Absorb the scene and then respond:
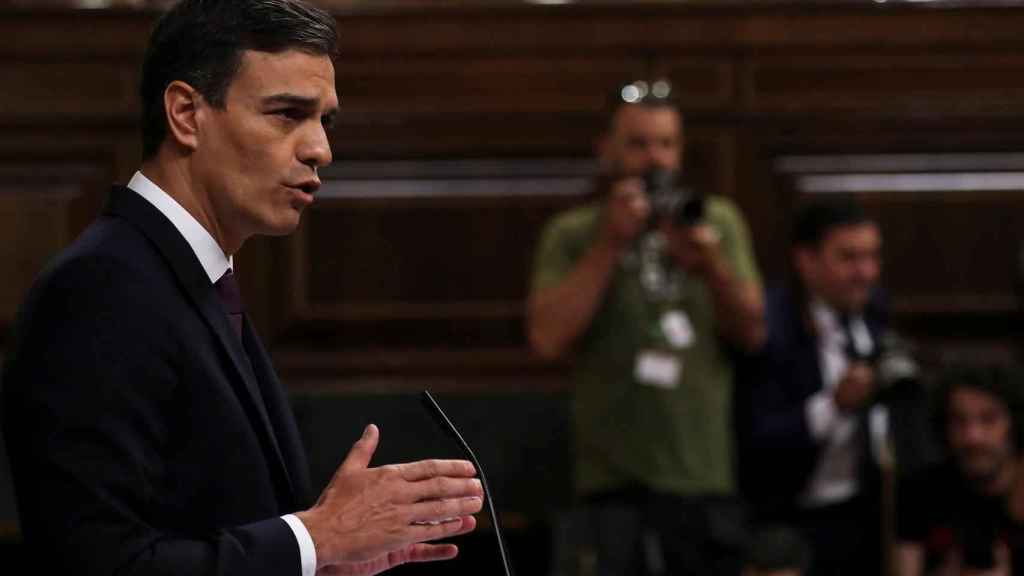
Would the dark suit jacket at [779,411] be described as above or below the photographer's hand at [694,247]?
below

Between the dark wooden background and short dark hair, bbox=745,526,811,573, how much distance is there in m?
0.95

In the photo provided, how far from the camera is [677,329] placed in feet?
11.2

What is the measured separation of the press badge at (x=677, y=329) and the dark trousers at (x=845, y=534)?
0.50m

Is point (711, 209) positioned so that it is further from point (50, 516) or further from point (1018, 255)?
point (50, 516)

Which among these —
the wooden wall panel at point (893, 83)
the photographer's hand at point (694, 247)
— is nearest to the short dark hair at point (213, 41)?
the photographer's hand at point (694, 247)

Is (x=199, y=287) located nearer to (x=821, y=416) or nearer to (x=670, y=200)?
(x=670, y=200)

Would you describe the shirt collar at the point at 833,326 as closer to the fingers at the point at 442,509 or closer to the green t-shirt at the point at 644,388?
the green t-shirt at the point at 644,388

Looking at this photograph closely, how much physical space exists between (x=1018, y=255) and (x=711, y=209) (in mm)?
1113

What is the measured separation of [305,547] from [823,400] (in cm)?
242

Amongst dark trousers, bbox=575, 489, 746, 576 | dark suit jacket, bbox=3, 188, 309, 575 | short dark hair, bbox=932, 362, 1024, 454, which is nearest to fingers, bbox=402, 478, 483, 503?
dark suit jacket, bbox=3, 188, 309, 575

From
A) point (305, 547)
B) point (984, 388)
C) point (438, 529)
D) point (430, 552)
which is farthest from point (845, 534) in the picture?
point (305, 547)

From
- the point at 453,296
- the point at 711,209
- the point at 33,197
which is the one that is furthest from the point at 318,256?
the point at 711,209

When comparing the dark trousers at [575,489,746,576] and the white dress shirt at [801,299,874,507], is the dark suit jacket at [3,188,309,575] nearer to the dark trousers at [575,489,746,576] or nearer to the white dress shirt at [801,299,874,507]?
the dark trousers at [575,489,746,576]

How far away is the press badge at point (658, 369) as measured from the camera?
3.38 m
